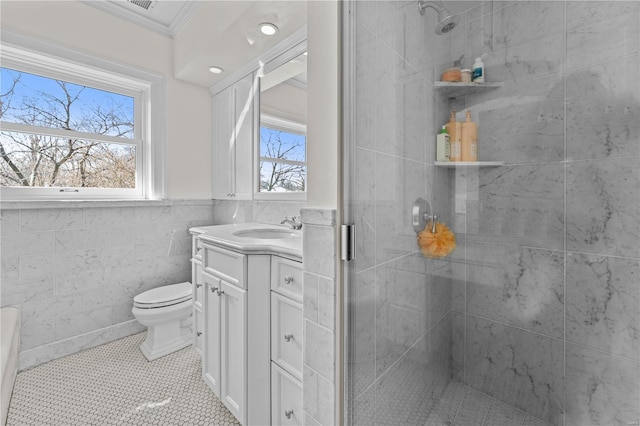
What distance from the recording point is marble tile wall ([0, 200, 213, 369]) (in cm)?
186

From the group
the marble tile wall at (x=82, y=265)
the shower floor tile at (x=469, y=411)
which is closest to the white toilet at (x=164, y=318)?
the marble tile wall at (x=82, y=265)

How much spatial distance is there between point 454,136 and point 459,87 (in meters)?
0.16

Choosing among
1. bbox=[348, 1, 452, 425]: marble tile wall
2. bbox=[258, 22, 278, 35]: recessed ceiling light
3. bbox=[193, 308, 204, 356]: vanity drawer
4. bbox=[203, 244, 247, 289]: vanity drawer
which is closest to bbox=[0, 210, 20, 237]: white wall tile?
bbox=[193, 308, 204, 356]: vanity drawer

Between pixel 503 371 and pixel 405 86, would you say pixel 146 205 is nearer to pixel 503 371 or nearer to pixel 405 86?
pixel 405 86

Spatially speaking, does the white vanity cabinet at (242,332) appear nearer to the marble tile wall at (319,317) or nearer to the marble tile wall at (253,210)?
the marble tile wall at (319,317)

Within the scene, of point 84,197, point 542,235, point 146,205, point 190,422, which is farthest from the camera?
point 146,205

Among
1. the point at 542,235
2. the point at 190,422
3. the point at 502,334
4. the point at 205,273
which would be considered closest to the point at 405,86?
the point at 542,235

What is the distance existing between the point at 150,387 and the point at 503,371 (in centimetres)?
181

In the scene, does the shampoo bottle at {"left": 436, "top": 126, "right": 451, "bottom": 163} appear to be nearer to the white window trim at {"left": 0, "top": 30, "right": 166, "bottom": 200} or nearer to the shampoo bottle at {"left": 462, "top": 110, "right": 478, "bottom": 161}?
the shampoo bottle at {"left": 462, "top": 110, "right": 478, "bottom": 161}

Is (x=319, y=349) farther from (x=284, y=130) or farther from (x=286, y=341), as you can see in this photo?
(x=284, y=130)

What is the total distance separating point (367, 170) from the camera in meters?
0.92

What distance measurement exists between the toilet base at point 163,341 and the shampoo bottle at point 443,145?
208 centimetres

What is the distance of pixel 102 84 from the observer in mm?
2285

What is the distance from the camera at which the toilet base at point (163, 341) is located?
199 centimetres
